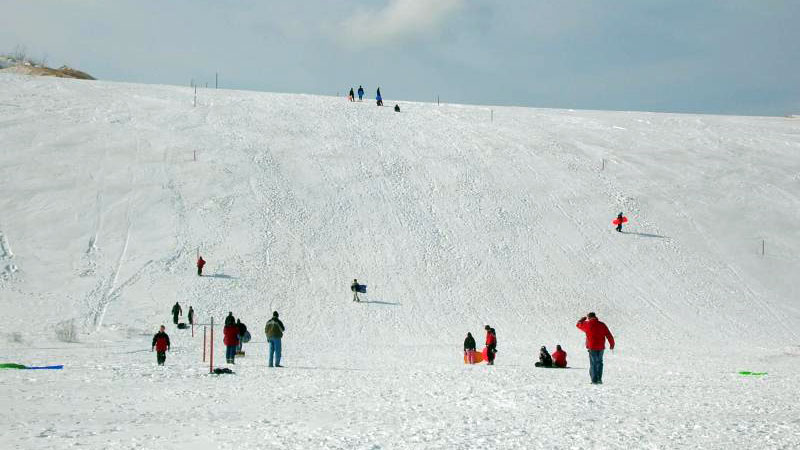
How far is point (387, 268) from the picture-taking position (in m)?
32.0

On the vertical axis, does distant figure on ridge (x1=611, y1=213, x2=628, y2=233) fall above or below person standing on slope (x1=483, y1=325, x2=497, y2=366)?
above

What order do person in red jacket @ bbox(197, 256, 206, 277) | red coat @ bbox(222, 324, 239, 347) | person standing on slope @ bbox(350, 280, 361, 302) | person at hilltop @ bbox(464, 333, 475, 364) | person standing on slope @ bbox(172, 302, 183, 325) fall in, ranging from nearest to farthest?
red coat @ bbox(222, 324, 239, 347) → person at hilltop @ bbox(464, 333, 475, 364) → person standing on slope @ bbox(172, 302, 183, 325) → person standing on slope @ bbox(350, 280, 361, 302) → person in red jacket @ bbox(197, 256, 206, 277)

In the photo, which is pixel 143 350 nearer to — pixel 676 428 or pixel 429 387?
pixel 429 387

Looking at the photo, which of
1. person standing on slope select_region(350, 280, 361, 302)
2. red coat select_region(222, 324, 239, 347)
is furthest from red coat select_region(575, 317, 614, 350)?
person standing on slope select_region(350, 280, 361, 302)

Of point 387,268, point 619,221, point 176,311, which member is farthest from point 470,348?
point 619,221

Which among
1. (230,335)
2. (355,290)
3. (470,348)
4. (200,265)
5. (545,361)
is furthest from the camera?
(200,265)

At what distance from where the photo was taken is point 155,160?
40.1m

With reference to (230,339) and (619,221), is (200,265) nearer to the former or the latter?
(230,339)

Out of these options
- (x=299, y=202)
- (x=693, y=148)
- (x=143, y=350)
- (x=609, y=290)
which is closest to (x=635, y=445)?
(x=143, y=350)

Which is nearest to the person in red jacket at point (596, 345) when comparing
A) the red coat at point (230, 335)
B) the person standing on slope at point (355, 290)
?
the red coat at point (230, 335)

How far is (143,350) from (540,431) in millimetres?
14283

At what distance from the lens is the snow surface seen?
31.6 feet

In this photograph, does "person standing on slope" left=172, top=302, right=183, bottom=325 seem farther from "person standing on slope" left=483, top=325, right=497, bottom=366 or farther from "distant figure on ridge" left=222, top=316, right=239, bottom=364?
"person standing on slope" left=483, top=325, right=497, bottom=366

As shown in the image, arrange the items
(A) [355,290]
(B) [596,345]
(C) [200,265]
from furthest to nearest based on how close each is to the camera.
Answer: (C) [200,265] < (A) [355,290] < (B) [596,345]
